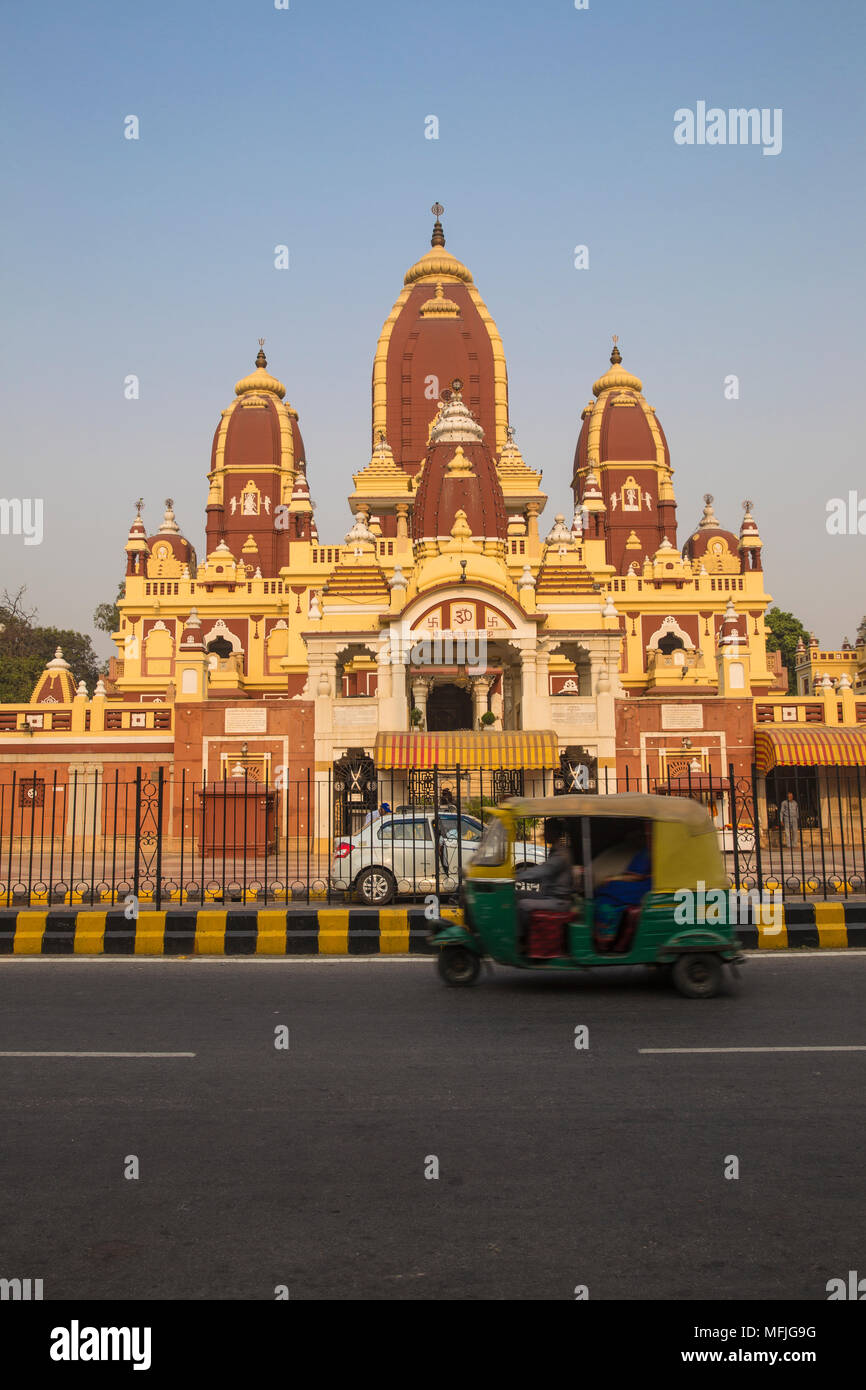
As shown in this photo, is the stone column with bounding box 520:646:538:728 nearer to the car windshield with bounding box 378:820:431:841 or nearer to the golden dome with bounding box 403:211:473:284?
the car windshield with bounding box 378:820:431:841

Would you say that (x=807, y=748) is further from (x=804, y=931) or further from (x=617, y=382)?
(x=617, y=382)

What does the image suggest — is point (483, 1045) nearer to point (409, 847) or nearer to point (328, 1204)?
point (328, 1204)

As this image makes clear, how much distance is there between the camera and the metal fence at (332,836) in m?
13.4

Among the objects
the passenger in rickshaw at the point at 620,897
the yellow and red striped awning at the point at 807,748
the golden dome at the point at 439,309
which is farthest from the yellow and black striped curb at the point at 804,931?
the golden dome at the point at 439,309

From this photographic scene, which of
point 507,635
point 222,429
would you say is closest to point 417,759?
point 507,635

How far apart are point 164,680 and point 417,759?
53.9 ft

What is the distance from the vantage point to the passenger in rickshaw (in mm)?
8719

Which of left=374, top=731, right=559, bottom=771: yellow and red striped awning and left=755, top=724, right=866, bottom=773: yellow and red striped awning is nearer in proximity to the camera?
left=374, top=731, right=559, bottom=771: yellow and red striped awning

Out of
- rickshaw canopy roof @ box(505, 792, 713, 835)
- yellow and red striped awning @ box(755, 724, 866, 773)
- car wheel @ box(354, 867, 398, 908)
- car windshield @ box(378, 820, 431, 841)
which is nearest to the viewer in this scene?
rickshaw canopy roof @ box(505, 792, 713, 835)

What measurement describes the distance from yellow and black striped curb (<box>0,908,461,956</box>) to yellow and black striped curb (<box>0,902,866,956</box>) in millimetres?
10

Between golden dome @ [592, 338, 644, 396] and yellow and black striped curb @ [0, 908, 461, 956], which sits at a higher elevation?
golden dome @ [592, 338, 644, 396]

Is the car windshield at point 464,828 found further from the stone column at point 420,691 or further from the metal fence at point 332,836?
the stone column at point 420,691

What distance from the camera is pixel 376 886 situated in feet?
47.3

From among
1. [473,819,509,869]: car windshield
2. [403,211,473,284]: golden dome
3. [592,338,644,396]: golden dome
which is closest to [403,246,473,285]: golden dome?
[403,211,473,284]: golden dome
